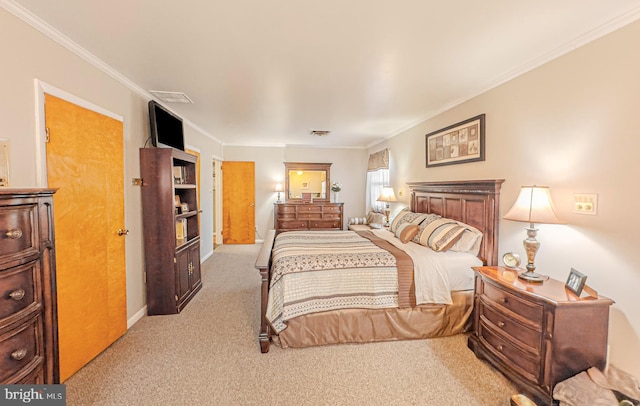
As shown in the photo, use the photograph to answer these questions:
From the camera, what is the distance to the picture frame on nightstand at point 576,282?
1.62 meters

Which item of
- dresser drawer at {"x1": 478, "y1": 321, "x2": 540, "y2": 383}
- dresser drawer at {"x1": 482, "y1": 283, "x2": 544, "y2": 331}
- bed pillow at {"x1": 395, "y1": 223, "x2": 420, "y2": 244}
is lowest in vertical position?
dresser drawer at {"x1": 478, "y1": 321, "x2": 540, "y2": 383}

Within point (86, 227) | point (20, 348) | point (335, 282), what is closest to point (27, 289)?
point (20, 348)

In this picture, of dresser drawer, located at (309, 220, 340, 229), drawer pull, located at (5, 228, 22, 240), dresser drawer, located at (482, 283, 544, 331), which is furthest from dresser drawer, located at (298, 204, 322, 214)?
drawer pull, located at (5, 228, 22, 240)

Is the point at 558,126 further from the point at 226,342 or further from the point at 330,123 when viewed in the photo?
the point at 226,342

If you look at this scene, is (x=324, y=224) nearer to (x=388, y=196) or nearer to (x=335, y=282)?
(x=388, y=196)

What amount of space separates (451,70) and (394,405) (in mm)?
2743

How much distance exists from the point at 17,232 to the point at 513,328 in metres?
2.88

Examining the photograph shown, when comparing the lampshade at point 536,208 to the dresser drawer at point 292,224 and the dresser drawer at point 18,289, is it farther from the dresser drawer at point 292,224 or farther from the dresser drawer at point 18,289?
the dresser drawer at point 292,224

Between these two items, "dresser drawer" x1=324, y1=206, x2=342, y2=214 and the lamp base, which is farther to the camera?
"dresser drawer" x1=324, y1=206, x2=342, y2=214

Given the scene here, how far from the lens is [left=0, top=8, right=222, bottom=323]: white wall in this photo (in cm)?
154

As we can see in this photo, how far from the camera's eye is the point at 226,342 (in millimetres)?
2428

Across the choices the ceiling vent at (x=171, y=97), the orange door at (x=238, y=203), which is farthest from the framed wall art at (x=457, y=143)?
the orange door at (x=238, y=203)

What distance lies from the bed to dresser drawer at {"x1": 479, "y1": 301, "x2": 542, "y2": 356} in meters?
0.39

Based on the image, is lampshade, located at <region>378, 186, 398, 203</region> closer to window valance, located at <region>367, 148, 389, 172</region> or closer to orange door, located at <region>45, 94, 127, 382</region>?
window valance, located at <region>367, 148, 389, 172</region>
